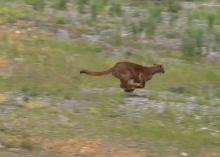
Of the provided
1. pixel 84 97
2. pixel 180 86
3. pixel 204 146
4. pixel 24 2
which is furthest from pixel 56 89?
pixel 24 2

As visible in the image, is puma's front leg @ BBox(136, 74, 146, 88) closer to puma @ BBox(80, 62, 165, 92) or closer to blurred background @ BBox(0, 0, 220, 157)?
puma @ BBox(80, 62, 165, 92)

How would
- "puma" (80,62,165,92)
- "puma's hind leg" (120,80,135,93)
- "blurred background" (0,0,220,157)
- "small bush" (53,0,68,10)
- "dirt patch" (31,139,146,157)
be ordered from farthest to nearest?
"small bush" (53,0,68,10) < "puma's hind leg" (120,80,135,93) < "puma" (80,62,165,92) < "blurred background" (0,0,220,157) < "dirt patch" (31,139,146,157)

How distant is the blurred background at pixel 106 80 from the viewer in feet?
24.2

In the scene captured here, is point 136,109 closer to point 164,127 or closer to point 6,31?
point 164,127

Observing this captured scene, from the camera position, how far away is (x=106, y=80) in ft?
30.7

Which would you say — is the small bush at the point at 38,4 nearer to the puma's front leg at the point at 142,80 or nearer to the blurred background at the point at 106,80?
the blurred background at the point at 106,80

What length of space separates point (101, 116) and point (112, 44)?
318 centimetres

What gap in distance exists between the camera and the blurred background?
736 centimetres

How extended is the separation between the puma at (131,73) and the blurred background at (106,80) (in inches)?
8.8

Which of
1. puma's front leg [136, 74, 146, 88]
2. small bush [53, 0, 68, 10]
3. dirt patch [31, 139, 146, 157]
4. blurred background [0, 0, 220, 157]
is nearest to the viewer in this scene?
dirt patch [31, 139, 146, 157]

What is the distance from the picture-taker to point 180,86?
9484 mm

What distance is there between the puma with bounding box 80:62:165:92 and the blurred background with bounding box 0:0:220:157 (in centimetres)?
22

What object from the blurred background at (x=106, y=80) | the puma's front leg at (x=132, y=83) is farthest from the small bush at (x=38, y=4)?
the puma's front leg at (x=132, y=83)

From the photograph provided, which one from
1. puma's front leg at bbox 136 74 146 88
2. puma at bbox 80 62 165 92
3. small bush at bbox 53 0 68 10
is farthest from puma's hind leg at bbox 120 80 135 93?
small bush at bbox 53 0 68 10
